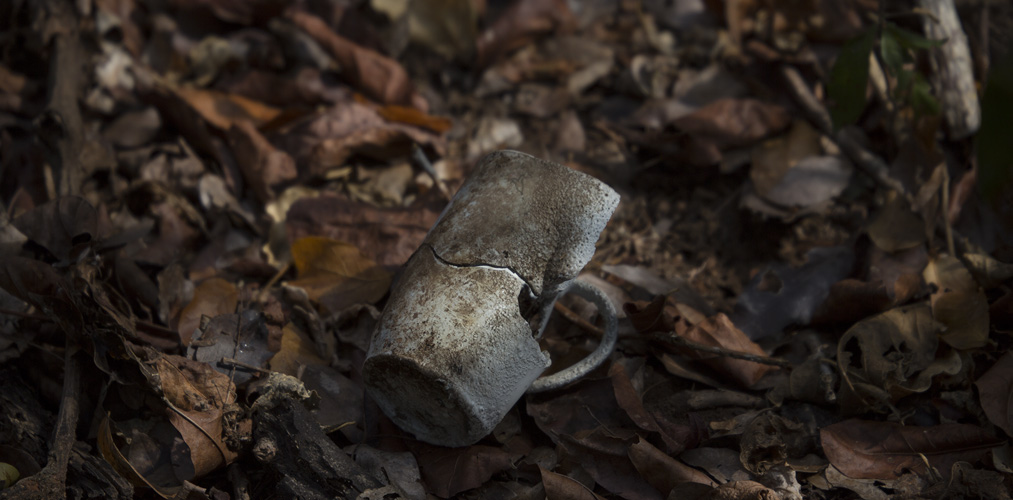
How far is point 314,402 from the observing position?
1779 mm

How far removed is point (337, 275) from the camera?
7.17 ft

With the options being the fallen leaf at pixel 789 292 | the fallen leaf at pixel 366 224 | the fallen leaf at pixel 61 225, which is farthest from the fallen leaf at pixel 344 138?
the fallen leaf at pixel 789 292

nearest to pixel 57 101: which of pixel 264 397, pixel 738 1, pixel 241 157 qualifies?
pixel 241 157

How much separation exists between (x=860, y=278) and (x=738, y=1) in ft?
4.75

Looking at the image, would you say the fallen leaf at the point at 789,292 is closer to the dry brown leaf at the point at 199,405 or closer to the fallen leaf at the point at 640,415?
the fallen leaf at the point at 640,415

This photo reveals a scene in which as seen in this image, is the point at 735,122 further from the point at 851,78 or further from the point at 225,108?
the point at 225,108

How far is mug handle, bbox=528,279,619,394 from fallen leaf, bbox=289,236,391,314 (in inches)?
23.3

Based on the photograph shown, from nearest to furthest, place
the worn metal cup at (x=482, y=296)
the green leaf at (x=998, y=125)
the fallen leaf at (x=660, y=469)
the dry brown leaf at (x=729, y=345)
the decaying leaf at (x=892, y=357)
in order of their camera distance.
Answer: the green leaf at (x=998, y=125)
the worn metal cup at (x=482, y=296)
the fallen leaf at (x=660, y=469)
the decaying leaf at (x=892, y=357)
the dry brown leaf at (x=729, y=345)

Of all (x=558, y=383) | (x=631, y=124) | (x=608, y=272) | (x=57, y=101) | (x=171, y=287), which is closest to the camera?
(x=558, y=383)

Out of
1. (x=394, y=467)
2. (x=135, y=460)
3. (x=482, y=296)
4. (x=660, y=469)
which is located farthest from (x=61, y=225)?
(x=660, y=469)

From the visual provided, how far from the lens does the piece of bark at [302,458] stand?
5.25 feet

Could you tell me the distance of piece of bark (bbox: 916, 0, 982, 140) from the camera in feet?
8.04

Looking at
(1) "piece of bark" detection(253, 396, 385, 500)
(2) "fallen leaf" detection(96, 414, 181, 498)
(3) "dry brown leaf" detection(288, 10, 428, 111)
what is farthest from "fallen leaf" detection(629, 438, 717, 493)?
(3) "dry brown leaf" detection(288, 10, 428, 111)

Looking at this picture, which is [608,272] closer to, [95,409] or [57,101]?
[95,409]
